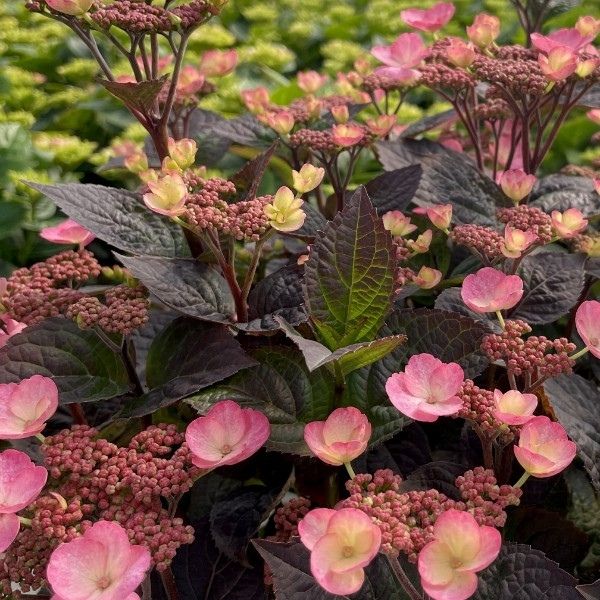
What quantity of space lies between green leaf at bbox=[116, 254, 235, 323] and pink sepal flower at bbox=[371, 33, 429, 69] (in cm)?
43

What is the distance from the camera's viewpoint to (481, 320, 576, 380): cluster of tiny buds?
63 centimetres

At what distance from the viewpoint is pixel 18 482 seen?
590 mm

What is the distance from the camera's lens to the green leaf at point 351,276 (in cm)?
69

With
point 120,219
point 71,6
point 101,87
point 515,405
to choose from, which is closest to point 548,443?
point 515,405

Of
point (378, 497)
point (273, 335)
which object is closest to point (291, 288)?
point (273, 335)

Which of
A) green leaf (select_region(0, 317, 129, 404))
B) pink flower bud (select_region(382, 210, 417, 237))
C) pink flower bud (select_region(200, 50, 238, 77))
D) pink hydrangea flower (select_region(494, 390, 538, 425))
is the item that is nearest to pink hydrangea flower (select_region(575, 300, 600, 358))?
pink hydrangea flower (select_region(494, 390, 538, 425))

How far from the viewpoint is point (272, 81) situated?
220cm

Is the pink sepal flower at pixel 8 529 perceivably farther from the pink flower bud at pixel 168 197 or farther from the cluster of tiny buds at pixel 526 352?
the cluster of tiny buds at pixel 526 352

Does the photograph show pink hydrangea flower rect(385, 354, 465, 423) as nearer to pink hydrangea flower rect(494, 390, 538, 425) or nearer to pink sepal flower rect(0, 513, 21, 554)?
pink hydrangea flower rect(494, 390, 538, 425)

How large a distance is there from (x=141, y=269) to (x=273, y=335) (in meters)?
0.15

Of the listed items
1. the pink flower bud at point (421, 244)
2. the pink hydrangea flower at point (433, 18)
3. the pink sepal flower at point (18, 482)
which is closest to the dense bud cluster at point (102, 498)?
the pink sepal flower at point (18, 482)

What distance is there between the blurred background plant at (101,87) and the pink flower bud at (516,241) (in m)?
0.52

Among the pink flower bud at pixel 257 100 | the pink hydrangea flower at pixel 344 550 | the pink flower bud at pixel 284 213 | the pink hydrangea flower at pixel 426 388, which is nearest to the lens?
the pink hydrangea flower at pixel 344 550

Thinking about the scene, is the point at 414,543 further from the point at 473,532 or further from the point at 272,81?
the point at 272,81
